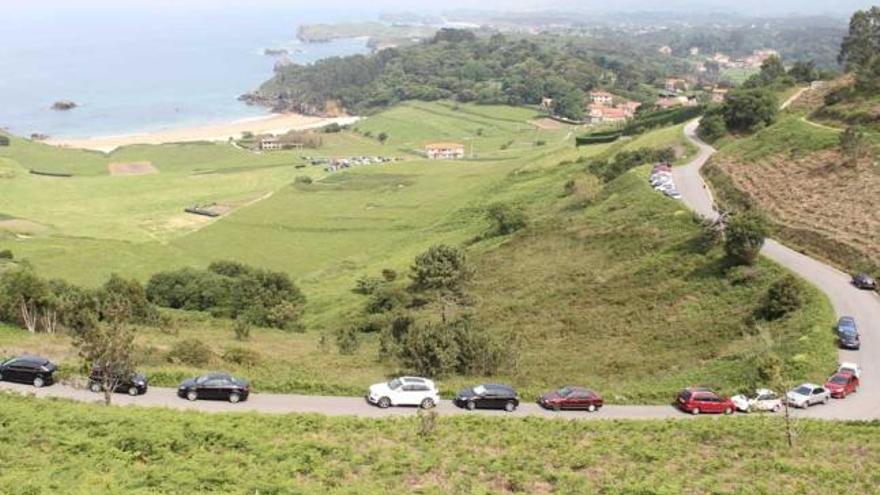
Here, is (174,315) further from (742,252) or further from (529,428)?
(742,252)

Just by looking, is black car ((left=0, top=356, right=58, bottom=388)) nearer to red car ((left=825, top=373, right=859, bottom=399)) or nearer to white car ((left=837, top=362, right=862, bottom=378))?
red car ((left=825, top=373, right=859, bottom=399))

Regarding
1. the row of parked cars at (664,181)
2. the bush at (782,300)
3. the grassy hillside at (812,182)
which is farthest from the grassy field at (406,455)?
the row of parked cars at (664,181)

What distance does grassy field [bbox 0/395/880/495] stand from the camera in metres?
18.9

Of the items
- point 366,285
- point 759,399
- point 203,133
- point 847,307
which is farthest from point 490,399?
point 203,133

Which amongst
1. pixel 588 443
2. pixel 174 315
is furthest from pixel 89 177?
pixel 588 443

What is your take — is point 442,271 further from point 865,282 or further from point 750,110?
point 750,110

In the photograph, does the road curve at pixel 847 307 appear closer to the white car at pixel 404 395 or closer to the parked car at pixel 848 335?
the parked car at pixel 848 335

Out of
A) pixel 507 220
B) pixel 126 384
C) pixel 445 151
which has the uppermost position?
pixel 126 384

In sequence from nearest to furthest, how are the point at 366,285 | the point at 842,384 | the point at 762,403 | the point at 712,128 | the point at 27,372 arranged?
the point at 27,372 → the point at 762,403 → the point at 842,384 → the point at 366,285 → the point at 712,128

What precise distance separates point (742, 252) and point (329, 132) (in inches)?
5281

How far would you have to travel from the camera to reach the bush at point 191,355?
33125 millimetres

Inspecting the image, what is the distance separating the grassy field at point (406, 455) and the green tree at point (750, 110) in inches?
2159

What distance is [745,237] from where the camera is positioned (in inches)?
1706

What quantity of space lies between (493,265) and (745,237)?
19982mm
